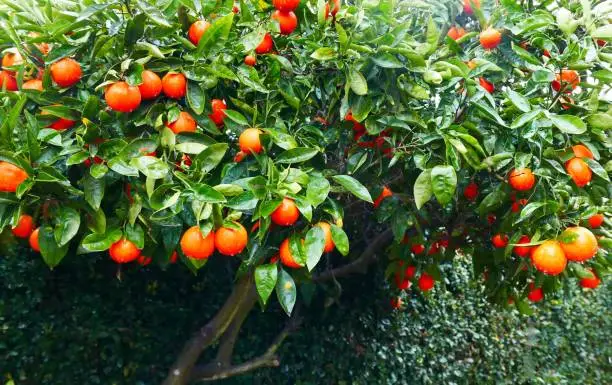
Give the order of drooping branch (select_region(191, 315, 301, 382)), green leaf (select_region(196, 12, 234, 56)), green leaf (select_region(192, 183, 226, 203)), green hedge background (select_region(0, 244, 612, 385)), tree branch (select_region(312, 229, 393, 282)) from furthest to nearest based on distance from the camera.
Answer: tree branch (select_region(312, 229, 393, 282)) → drooping branch (select_region(191, 315, 301, 382)) → green hedge background (select_region(0, 244, 612, 385)) → green leaf (select_region(196, 12, 234, 56)) → green leaf (select_region(192, 183, 226, 203))

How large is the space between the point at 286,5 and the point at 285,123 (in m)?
0.29

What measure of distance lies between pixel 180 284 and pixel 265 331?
0.49 meters

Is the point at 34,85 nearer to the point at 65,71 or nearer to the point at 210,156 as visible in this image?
the point at 65,71

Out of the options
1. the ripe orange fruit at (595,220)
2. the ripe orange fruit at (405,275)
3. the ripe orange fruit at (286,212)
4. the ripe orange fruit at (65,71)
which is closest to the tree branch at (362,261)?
the ripe orange fruit at (405,275)

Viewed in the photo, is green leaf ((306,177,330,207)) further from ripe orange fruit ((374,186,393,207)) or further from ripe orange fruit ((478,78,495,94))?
ripe orange fruit ((478,78,495,94))

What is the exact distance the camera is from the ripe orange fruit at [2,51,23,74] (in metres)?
1.24

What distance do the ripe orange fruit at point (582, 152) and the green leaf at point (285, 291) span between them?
0.79 metres

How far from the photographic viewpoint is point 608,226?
1.77 meters

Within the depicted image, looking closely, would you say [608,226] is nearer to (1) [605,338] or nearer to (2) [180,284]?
(2) [180,284]

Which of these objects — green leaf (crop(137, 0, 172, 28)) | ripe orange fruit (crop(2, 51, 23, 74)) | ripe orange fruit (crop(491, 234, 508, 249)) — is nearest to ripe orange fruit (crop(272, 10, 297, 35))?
green leaf (crop(137, 0, 172, 28))

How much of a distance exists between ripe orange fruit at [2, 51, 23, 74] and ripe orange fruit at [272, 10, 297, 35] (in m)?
0.60

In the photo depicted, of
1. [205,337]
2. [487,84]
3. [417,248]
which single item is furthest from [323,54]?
[205,337]

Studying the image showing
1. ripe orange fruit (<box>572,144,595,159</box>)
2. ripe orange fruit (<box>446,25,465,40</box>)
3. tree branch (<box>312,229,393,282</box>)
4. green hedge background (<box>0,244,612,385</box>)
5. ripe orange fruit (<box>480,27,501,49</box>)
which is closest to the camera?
ripe orange fruit (<box>572,144,595,159</box>)

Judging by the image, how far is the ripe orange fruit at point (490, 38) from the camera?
1.47 m
